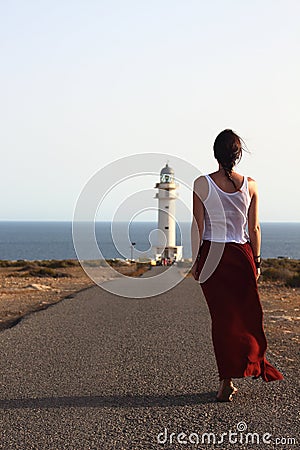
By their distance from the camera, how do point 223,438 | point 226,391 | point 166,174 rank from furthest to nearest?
point 166,174 < point 226,391 < point 223,438

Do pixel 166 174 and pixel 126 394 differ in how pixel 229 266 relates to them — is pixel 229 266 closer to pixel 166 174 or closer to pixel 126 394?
pixel 126 394

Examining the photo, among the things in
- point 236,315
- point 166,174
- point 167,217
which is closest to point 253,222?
point 236,315

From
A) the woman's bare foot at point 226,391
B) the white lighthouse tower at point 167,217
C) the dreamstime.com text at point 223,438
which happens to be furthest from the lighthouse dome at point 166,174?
the dreamstime.com text at point 223,438

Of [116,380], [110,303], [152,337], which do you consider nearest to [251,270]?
[116,380]

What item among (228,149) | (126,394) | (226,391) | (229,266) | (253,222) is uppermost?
(228,149)

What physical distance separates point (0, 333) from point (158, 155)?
149 inches

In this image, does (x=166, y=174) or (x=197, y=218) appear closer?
(x=197, y=218)

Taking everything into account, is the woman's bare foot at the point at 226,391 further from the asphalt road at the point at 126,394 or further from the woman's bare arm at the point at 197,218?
the woman's bare arm at the point at 197,218

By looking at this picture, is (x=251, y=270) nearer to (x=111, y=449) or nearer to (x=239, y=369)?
(x=239, y=369)

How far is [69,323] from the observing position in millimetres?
12109

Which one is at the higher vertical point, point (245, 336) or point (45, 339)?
point (245, 336)

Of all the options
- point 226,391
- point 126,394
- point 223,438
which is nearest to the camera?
point 223,438

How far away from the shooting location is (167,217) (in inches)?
1934

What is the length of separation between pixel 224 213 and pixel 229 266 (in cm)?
48
